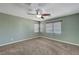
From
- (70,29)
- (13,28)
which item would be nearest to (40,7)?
(13,28)

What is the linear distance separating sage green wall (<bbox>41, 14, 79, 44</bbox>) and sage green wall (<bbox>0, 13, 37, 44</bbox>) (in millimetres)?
1034

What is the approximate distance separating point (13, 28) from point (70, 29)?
2740 mm

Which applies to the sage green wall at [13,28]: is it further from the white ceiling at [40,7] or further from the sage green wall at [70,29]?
the sage green wall at [70,29]

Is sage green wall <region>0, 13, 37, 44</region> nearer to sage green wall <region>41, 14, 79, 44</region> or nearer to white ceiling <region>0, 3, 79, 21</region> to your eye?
white ceiling <region>0, 3, 79, 21</region>

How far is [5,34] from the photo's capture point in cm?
324

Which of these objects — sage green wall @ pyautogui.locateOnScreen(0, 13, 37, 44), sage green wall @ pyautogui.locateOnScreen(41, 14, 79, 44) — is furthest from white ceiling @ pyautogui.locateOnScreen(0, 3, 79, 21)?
sage green wall @ pyautogui.locateOnScreen(41, 14, 79, 44)

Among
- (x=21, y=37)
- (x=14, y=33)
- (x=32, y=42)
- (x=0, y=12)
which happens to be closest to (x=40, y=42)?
(x=32, y=42)

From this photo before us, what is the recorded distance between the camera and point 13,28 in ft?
12.4

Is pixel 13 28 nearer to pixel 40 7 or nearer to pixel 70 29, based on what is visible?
pixel 40 7

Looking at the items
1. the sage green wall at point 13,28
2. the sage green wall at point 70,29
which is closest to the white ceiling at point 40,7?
the sage green wall at point 13,28
